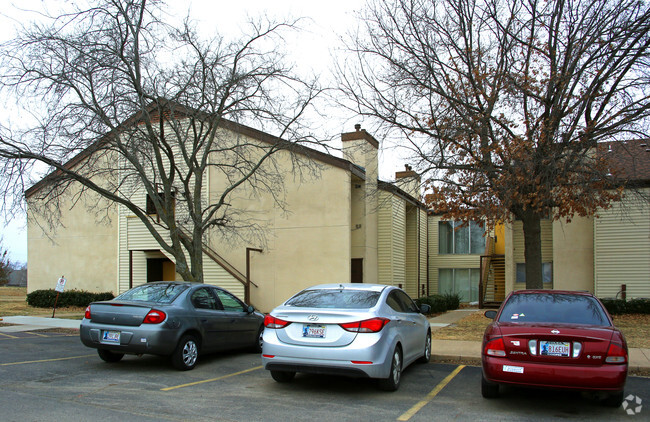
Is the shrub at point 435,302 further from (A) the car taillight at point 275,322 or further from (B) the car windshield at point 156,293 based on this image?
(A) the car taillight at point 275,322

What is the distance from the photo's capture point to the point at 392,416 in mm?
6230

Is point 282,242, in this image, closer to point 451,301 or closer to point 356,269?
point 356,269

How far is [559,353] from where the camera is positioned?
6219mm

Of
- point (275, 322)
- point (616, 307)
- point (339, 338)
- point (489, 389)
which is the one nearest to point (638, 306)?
point (616, 307)

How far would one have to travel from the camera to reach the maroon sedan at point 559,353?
20.0 ft

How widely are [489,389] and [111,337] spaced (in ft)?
19.0

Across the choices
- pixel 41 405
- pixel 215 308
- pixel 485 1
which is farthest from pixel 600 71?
pixel 41 405

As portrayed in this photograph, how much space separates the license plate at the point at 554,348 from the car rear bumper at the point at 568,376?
0.42ft

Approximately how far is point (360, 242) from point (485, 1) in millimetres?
9788

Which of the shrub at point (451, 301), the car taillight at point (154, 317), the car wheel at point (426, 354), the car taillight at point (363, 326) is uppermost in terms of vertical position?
the car taillight at point (363, 326)

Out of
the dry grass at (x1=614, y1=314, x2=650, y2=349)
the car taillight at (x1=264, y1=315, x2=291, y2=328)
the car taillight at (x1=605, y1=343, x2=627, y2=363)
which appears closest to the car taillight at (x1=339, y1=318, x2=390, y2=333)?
the car taillight at (x1=264, y1=315, x2=291, y2=328)

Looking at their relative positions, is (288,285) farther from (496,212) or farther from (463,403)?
(463,403)

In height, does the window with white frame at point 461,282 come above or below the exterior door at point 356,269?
below

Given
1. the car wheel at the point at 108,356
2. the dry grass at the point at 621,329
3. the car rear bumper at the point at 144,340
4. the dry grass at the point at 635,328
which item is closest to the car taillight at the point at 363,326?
the car rear bumper at the point at 144,340
